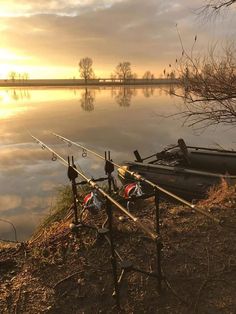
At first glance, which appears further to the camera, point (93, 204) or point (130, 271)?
point (93, 204)

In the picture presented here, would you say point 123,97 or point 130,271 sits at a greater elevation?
point 130,271

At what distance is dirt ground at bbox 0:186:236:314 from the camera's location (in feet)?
13.7

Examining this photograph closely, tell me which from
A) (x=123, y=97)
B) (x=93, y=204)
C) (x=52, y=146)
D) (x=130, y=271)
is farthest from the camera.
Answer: (x=123, y=97)

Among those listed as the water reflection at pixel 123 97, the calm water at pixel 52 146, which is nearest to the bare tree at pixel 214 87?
the calm water at pixel 52 146

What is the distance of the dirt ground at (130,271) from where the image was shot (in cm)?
418

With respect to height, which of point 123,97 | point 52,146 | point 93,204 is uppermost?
point 93,204

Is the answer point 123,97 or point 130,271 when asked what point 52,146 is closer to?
point 130,271

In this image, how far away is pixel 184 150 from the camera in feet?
Result: 36.2

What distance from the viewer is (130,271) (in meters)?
4.65

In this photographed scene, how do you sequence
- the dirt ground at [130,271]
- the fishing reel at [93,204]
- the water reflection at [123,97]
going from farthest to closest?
1. the water reflection at [123,97]
2. the fishing reel at [93,204]
3. the dirt ground at [130,271]

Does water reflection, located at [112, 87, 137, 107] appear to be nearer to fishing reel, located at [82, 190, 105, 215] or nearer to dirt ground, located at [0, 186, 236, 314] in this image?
fishing reel, located at [82, 190, 105, 215]

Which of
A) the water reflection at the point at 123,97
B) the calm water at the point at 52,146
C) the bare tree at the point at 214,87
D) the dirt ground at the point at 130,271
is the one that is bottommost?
the calm water at the point at 52,146

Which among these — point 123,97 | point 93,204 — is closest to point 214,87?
point 93,204

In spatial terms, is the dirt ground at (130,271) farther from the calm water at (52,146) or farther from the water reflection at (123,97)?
the water reflection at (123,97)
